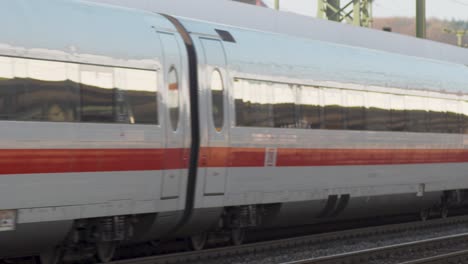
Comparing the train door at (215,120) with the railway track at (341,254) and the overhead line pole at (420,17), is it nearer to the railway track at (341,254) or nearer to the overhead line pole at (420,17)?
the railway track at (341,254)

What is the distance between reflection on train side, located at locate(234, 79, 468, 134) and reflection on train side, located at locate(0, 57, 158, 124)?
1742 millimetres

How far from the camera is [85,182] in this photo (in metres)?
8.76

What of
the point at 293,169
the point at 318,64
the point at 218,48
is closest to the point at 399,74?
the point at 318,64

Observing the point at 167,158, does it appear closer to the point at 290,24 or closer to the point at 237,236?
the point at 237,236

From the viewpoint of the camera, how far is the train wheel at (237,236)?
1177 cm

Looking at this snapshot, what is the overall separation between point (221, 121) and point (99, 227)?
7.27ft

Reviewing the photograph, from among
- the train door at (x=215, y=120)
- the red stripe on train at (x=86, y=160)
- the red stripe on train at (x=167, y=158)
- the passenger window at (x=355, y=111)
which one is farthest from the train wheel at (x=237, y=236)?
the passenger window at (x=355, y=111)

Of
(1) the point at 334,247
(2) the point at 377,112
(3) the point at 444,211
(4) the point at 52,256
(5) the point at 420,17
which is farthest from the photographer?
(5) the point at 420,17

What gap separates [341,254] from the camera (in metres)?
10.5

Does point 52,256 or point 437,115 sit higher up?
point 437,115

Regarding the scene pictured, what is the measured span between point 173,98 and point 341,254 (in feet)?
9.92

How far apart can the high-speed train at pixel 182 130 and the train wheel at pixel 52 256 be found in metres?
0.02

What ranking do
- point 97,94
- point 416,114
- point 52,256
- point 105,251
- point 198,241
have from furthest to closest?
point 416,114 < point 198,241 < point 105,251 < point 52,256 < point 97,94

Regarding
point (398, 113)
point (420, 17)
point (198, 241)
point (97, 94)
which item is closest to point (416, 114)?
point (398, 113)
